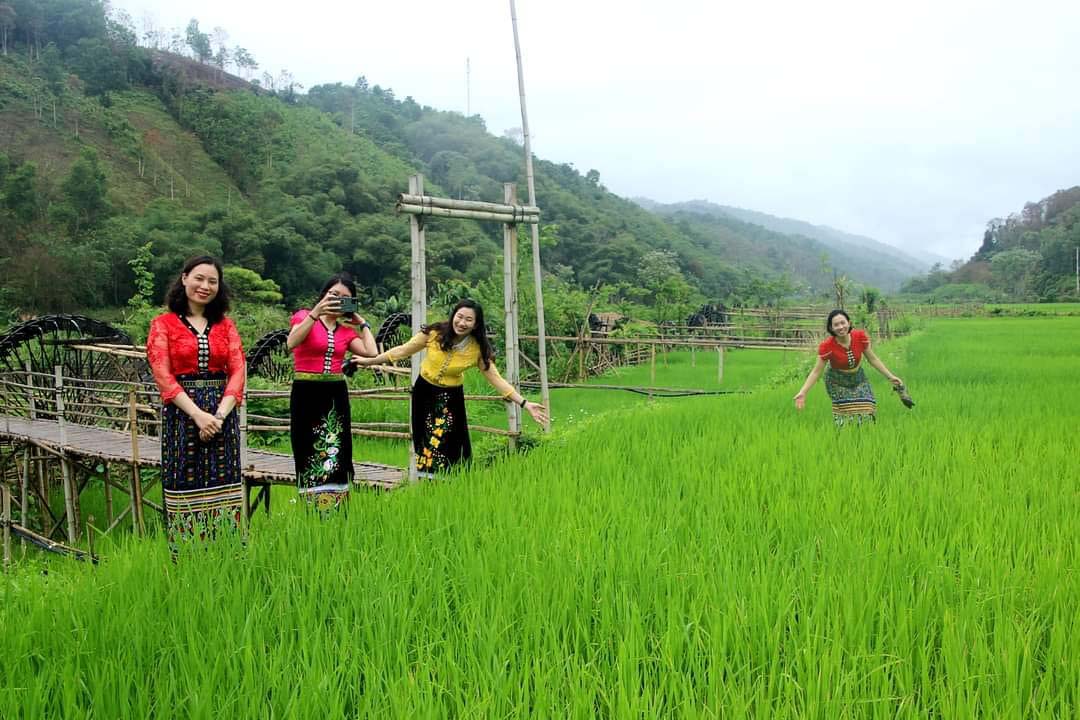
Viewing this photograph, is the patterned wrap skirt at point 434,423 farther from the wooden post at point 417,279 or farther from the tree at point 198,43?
the tree at point 198,43

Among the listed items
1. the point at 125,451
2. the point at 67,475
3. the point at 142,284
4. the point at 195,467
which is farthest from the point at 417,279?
the point at 142,284

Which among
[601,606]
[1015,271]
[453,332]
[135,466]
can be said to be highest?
[1015,271]

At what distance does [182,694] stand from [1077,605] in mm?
2323

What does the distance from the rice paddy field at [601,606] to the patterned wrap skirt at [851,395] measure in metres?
1.36

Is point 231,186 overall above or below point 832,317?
above

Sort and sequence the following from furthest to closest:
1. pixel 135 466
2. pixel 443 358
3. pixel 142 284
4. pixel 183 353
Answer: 1. pixel 142 284
2. pixel 135 466
3. pixel 443 358
4. pixel 183 353

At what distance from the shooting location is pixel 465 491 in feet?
11.5

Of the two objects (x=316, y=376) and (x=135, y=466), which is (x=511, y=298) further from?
(x=135, y=466)

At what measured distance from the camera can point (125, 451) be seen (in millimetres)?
6098

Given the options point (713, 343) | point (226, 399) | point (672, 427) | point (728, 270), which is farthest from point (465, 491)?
point (728, 270)

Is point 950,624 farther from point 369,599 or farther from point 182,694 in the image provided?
point 182,694

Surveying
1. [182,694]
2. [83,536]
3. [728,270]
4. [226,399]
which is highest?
[728,270]

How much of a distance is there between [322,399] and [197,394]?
23.1 inches

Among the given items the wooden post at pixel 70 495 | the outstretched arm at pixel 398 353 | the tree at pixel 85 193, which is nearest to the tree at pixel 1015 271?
the tree at pixel 85 193
